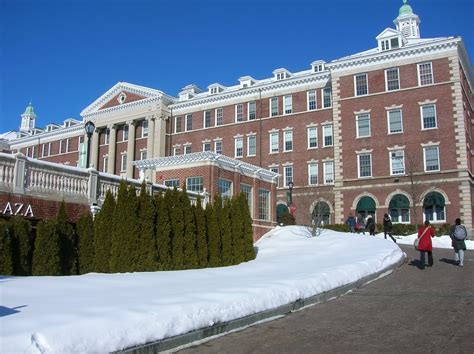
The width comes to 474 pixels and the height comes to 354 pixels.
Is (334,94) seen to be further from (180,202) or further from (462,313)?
(462,313)

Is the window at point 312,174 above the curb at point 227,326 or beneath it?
above

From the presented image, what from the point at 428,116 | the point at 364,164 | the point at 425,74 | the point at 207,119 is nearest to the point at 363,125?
the point at 364,164

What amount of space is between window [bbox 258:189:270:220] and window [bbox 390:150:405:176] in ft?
58.6

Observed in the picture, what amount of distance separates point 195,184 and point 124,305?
18428mm

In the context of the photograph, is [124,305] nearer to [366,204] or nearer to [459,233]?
[459,233]

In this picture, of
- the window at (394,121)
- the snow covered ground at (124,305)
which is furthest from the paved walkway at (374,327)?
the window at (394,121)

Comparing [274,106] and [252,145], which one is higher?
[274,106]

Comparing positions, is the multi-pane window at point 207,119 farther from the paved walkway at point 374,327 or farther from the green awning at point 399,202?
the paved walkway at point 374,327

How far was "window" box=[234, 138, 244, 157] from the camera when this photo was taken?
54.0 m

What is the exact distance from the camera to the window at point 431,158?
136ft

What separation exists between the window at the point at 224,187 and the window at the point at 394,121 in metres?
22.9

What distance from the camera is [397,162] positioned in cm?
4331

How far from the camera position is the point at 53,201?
15211 mm

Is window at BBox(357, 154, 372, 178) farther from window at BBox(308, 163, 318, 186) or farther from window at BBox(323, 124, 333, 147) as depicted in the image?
window at BBox(308, 163, 318, 186)
